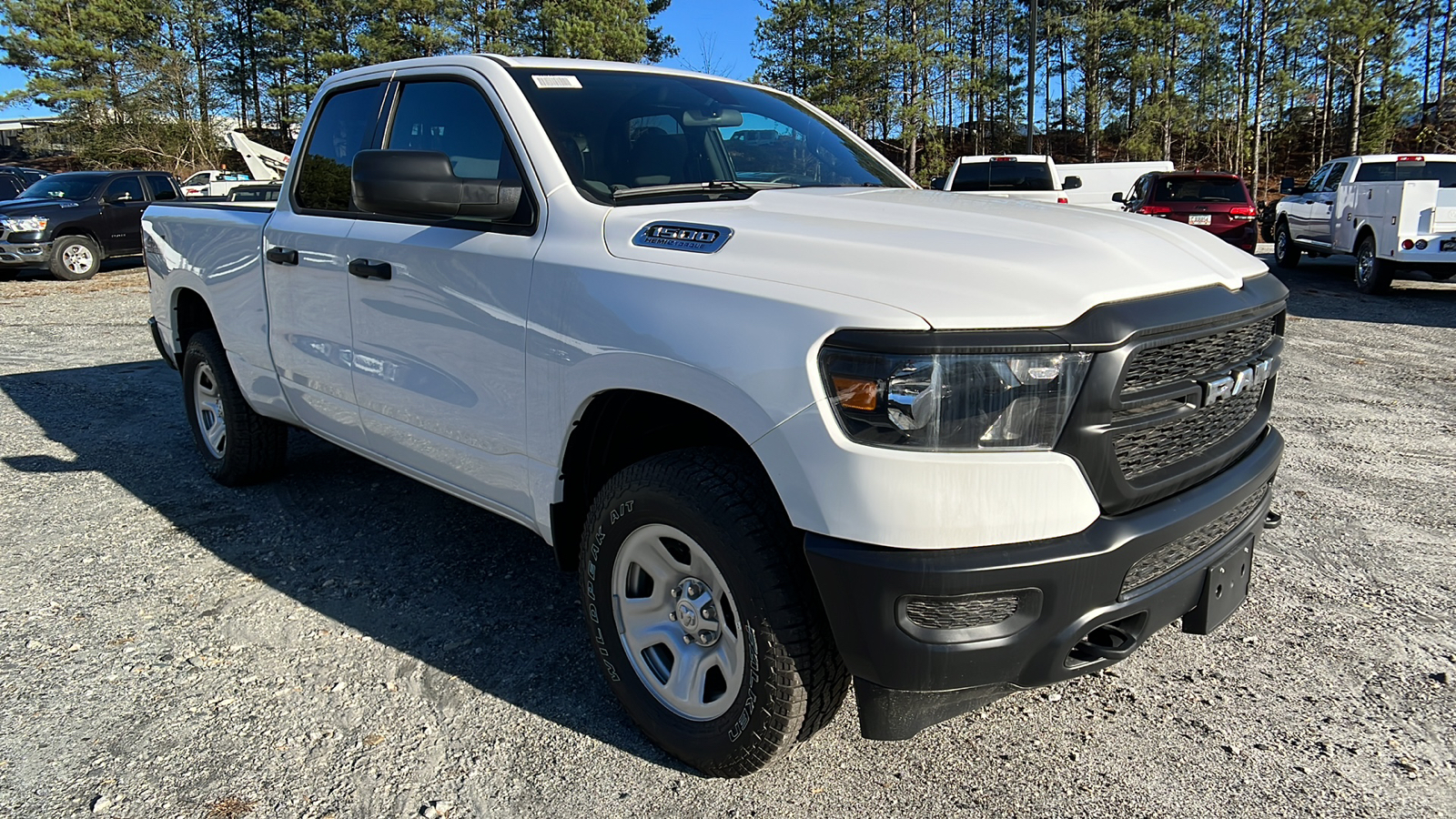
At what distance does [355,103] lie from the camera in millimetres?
3959

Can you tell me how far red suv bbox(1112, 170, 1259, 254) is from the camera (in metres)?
14.3

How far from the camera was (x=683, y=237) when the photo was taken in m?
2.55

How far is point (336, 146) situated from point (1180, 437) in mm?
3420

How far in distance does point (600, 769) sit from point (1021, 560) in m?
1.32

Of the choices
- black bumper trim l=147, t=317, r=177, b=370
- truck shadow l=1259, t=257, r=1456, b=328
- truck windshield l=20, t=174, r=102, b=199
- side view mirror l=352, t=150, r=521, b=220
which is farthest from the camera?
truck windshield l=20, t=174, r=102, b=199

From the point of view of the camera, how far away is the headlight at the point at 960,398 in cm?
200

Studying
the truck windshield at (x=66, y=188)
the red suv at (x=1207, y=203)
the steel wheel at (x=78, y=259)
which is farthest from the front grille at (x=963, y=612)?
the truck windshield at (x=66, y=188)

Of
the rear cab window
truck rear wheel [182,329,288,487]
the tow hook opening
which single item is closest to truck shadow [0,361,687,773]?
truck rear wheel [182,329,288,487]

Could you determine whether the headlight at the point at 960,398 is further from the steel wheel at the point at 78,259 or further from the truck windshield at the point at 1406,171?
the steel wheel at the point at 78,259

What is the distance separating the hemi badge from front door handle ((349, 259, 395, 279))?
115 cm

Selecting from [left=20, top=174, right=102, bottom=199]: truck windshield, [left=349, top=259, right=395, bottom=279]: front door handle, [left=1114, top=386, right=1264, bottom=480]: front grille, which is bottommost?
[left=1114, top=386, right=1264, bottom=480]: front grille

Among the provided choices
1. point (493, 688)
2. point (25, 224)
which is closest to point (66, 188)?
point (25, 224)

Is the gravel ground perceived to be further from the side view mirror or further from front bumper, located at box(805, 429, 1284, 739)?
the side view mirror

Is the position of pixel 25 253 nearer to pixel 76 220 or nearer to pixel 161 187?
pixel 76 220
